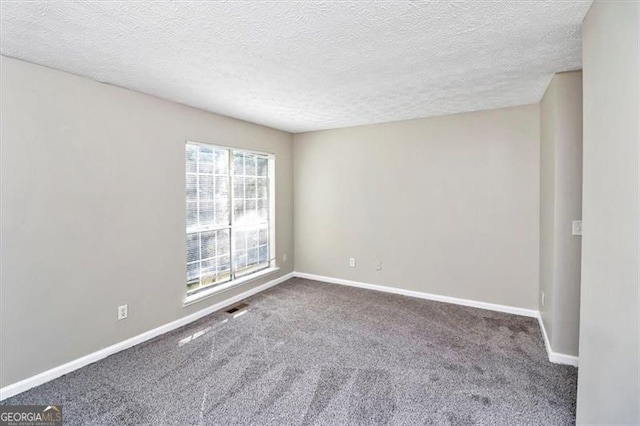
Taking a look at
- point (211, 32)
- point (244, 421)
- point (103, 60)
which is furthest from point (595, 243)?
point (103, 60)

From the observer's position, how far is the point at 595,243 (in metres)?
1.48

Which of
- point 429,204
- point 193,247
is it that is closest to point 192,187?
point 193,247

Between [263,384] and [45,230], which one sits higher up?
[45,230]

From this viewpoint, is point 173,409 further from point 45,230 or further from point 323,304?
point 323,304

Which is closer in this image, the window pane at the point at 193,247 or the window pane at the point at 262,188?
the window pane at the point at 193,247

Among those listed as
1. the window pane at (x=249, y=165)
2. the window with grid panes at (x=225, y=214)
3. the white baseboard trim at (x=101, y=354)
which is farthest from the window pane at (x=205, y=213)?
the white baseboard trim at (x=101, y=354)

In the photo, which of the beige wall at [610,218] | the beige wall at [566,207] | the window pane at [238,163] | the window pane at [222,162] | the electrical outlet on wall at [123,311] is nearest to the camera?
the beige wall at [610,218]

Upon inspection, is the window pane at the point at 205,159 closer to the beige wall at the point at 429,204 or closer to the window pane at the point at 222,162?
the window pane at the point at 222,162

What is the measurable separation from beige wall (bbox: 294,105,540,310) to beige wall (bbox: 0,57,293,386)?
2.08m

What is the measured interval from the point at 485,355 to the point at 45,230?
145 inches

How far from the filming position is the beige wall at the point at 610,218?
111 cm

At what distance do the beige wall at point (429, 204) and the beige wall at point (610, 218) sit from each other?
201cm

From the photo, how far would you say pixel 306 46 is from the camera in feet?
6.39

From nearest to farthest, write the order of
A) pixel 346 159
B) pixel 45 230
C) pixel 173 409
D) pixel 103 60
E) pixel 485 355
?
pixel 173 409 → pixel 103 60 → pixel 45 230 → pixel 485 355 → pixel 346 159
